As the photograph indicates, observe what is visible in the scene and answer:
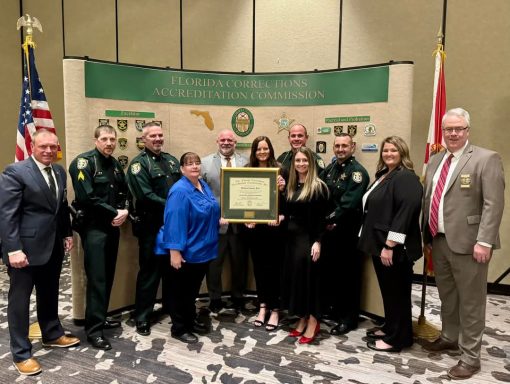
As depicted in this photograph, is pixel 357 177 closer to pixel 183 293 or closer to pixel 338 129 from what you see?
pixel 338 129

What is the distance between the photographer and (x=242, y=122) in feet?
14.5

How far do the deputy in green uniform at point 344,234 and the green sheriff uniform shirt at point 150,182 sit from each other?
4.81 feet

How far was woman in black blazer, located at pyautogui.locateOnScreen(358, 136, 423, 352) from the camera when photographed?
9.95 ft

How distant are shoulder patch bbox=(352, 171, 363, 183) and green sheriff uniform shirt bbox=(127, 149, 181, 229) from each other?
5.32ft

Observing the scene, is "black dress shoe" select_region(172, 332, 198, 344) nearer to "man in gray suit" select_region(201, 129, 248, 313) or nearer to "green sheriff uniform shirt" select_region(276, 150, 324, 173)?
"man in gray suit" select_region(201, 129, 248, 313)

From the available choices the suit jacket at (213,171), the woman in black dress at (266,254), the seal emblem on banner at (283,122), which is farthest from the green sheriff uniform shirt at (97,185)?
the seal emblem on banner at (283,122)

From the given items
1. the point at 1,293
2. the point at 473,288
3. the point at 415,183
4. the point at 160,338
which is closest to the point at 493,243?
the point at 473,288

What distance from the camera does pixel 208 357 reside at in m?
3.21

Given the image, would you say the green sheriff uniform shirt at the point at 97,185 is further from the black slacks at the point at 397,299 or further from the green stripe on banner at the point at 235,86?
the black slacks at the point at 397,299

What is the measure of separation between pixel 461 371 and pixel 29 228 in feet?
10.6

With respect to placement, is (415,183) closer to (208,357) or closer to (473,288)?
(473,288)

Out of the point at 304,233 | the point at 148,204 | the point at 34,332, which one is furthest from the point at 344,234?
the point at 34,332

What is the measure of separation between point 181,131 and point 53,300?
1964mm

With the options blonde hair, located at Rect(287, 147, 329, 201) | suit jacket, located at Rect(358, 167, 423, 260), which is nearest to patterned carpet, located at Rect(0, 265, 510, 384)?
suit jacket, located at Rect(358, 167, 423, 260)
